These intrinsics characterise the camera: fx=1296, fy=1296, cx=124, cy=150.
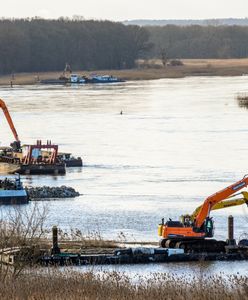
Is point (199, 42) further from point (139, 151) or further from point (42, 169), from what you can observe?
point (42, 169)

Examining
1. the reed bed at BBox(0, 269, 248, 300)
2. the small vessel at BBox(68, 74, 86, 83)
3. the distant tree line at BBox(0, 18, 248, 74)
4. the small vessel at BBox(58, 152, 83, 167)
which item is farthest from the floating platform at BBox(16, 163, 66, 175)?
the distant tree line at BBox(0, 18, 248, 74)

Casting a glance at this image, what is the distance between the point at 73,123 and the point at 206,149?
15.9 m

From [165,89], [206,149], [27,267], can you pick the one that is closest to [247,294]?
[27,267]

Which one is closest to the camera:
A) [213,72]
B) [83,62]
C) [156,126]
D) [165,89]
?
[156,126]

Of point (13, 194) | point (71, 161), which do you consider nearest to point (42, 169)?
point (71, 161)

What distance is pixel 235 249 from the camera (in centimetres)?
2528

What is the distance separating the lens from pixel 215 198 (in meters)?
25.4

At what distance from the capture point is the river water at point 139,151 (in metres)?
31.3

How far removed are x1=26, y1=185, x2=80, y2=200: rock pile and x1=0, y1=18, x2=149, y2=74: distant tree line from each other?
95.8m

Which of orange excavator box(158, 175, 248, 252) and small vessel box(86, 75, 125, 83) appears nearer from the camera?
orange excavator box(158, 175, 248, 252)

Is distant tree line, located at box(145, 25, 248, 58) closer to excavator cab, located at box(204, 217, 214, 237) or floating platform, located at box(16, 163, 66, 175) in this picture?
floating platform, located at box(16, 163, 66, 175)

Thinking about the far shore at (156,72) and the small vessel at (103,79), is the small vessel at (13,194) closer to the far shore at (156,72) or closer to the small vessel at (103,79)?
the far shore at (156,72)

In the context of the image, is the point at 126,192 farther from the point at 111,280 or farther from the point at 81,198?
the point at 111,280

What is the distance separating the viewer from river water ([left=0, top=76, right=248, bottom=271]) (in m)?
31.3
